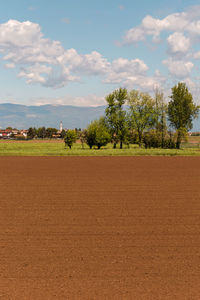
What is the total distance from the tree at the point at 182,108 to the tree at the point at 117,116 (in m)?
14.5

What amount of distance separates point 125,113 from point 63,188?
70147 millimetres

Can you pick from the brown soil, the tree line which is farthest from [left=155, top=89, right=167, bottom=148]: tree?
the brown soil

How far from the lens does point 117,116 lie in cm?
8388

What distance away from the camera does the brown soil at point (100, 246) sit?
5.88m

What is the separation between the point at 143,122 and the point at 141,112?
13.5 ft

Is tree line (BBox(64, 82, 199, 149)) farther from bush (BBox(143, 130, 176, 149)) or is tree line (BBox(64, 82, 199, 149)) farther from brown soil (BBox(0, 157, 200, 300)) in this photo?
brown soil (BBox(0, 157, 200, 300))

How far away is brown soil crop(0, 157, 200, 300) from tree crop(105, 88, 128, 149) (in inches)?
2708

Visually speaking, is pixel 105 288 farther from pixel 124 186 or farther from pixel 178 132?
pixel 178 132

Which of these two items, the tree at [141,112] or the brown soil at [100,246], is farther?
the tree at [141,112]

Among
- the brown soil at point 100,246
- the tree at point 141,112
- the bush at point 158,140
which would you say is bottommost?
the brown soil at point 100,246

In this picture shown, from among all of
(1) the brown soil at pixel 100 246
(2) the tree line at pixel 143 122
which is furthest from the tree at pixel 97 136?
(1) the brown soil at pixel 100 246

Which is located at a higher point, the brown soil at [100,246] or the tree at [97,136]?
the tree at [97,136]

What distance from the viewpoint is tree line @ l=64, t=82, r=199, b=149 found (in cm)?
7569

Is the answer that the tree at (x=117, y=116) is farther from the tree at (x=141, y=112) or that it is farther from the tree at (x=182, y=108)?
the tree at (x=182, y=108)
